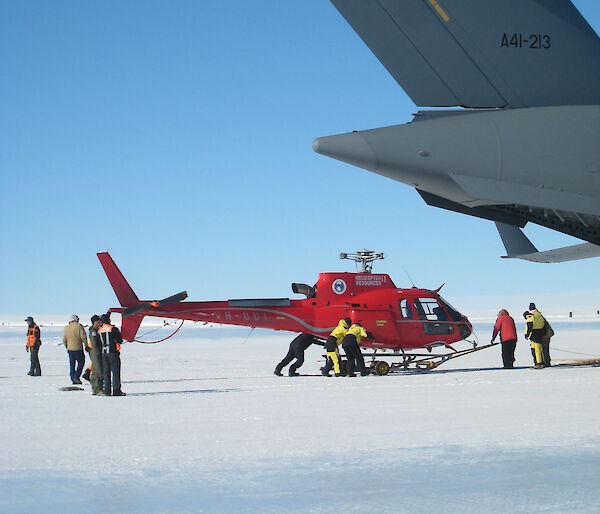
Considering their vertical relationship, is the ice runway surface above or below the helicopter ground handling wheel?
below

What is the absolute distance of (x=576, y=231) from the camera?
1100 centimetres

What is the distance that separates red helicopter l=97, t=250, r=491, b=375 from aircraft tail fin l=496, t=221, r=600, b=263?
280 centimetres

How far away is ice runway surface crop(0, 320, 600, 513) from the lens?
20.4 feet

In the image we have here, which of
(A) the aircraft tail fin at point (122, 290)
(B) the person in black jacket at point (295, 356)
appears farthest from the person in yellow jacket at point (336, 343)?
(A) the aircraft tail fin at point (122, 290)

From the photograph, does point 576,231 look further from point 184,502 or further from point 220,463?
point 184,502

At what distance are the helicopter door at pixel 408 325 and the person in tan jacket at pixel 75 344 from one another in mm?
8359

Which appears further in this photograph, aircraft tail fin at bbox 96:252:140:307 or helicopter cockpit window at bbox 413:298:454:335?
helicopter cockpit window at bbox 413:298:454:335

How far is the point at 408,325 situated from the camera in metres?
21.4

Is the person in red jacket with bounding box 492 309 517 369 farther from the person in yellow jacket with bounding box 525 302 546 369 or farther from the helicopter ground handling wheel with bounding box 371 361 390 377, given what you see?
the helicopter ground handling wheel with bounding box 371 361 390 377

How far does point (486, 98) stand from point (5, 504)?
717cm

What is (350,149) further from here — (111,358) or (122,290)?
(122,290)

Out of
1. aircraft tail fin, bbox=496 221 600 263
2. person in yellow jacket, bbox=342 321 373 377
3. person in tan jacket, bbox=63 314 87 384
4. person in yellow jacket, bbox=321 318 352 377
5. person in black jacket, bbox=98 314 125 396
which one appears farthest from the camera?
aircraft tail fin, bbox=496 221 600 263

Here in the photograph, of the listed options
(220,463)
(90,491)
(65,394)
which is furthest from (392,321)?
(90,491)

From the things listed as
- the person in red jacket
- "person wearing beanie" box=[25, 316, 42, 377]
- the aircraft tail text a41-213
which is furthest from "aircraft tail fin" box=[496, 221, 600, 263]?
"person wearing beanie" box=[25, 316, 42, 377]
